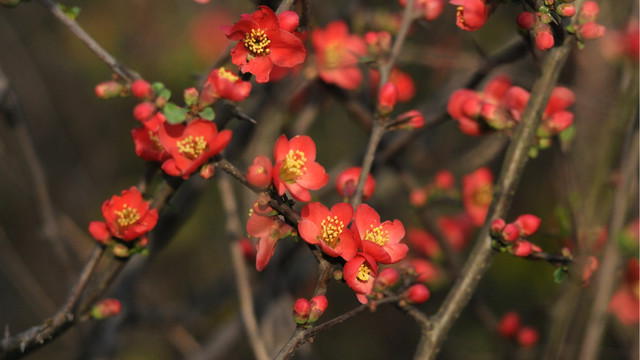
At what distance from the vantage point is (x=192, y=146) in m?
0.93

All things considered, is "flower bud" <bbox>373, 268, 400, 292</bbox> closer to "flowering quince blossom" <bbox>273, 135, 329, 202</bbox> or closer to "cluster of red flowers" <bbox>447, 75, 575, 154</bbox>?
"flowering quince blossom" <bbox>273, 135, 329, 202</bbox>

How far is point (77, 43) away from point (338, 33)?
2.04 meters

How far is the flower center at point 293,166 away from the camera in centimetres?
100

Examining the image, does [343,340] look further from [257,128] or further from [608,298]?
[608,298]

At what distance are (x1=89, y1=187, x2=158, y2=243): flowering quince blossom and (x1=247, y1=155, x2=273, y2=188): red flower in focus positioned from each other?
22cm

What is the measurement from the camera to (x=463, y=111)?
4.41ft

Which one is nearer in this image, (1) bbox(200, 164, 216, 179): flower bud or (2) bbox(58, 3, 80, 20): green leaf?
(1) bbox(200, 164, 216, 179): flower bud

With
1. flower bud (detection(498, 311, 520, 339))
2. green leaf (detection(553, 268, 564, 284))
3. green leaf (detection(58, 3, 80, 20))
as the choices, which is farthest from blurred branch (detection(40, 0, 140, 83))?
flower bud (detection(498, 311, 520, 339))

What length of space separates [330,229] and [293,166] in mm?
129

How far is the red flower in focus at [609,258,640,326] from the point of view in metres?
1.60

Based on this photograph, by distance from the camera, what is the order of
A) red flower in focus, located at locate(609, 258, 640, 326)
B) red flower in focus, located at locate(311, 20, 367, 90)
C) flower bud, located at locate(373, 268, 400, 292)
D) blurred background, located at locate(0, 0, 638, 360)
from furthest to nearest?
1. blurred background, located at locate(0, 0, 638, 360)
2. red flower in focus, located at locate(311, 20, 367, 90)
3. red flower in focus, located at locate(609, 258, 640, 326)
4. flower bud, located at locate(373, 268, 400, 292)

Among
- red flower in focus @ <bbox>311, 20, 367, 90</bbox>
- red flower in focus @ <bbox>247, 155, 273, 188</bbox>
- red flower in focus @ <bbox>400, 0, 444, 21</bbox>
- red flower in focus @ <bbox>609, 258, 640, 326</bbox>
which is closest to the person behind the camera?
red flower in focus @ <bbox>247, 155, 273, 188</bbox>

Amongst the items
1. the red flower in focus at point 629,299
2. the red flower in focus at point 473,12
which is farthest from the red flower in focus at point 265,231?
the red flower in focus at point 629,299

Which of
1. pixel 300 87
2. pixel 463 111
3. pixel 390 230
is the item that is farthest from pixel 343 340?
pixel 390 230
